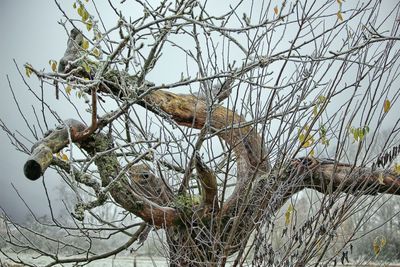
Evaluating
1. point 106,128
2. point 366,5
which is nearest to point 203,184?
point 106,128

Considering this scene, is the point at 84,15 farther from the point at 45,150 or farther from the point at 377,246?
the point at 377,246

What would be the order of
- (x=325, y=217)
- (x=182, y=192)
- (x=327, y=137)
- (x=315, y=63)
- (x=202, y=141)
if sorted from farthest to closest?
(x=182, y=192) → (x=202, y=141) → (x=327, y=137) → (x=315, y=63) → (x=325, y=217)

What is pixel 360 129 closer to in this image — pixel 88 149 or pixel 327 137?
pixel 327 137

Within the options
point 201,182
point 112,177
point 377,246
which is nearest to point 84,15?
point 112,177

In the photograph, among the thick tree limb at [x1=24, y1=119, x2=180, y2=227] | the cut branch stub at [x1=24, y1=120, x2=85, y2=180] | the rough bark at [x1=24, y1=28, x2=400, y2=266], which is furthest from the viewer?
the thick tree limb at [x1=24, y1=119, x2=180, y2=227]

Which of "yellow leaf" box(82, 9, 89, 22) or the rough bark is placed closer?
the rough bark

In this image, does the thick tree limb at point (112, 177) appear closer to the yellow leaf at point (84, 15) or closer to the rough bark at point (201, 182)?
the rough bark at point (201, 182)

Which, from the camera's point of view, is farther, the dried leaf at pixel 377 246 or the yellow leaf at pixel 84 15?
the yellow leaf at pixel 84 15

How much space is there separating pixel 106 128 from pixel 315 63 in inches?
54.4

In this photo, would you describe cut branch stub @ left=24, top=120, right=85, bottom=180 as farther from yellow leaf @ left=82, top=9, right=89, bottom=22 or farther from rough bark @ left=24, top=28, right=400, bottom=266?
yellow leaf @ left=82, top=9, right=89, bottom=22

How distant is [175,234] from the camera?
2764 millimetres

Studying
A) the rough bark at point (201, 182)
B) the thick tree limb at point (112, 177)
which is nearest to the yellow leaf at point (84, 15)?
the rough bark at point (201, 182)

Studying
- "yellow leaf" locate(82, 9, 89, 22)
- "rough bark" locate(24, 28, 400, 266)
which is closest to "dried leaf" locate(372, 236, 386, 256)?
"rough bark" locate(24, 28, 400, 266)

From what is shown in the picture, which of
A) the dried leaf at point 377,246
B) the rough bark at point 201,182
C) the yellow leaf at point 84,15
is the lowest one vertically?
the dried leaf at point 377,246
